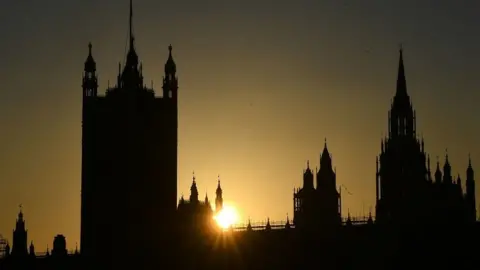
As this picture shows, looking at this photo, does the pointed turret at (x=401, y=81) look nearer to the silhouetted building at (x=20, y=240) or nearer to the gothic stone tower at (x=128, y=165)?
the gothic stone tower at (x=128, y=165)

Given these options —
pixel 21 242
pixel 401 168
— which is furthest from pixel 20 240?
pixel 401 168

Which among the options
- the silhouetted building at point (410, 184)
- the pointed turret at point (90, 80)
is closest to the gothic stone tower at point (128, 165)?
the pointed turret at point (90, 80)

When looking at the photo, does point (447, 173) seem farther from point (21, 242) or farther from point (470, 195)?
point (21, 242)

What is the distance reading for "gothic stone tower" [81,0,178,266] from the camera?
140 meters

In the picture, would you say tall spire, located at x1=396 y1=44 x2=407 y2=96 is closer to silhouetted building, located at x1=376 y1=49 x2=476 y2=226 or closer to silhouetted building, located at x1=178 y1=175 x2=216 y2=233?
silhouetted building, located at x1=376 y1=49 x2=476 y2=226

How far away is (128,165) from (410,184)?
117 ft

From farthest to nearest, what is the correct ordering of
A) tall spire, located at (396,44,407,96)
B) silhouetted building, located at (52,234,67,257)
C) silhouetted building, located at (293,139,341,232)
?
tall spire, located at (396,44,407,96) < silhouetted building, located at (293,139,341,232) < silhouetted building, located at (52,234,67,257)

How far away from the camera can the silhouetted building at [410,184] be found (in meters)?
152

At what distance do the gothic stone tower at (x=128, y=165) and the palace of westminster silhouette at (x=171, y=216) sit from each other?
11cm

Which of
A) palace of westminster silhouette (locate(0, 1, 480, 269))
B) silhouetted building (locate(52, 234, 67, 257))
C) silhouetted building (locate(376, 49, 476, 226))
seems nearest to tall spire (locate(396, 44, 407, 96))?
silhouetted building (locate(376, 49, 476, 226))

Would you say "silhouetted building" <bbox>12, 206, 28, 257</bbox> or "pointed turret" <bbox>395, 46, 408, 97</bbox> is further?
"pointed turret" <bbox>395, 46, 408, 97</bbox>

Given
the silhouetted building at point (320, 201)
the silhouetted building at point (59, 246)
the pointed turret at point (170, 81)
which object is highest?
the pointed turret at point (170, 81)

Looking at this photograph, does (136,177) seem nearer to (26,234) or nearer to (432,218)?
(26,234)

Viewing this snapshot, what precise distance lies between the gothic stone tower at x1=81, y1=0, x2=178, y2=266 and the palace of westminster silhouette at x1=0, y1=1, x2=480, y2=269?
11 cm
